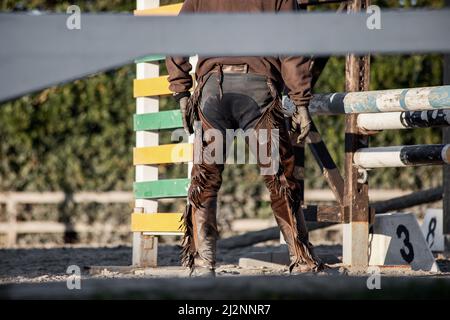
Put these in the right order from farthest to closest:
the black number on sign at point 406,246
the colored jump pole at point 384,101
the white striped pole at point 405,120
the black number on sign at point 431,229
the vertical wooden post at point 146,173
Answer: the black number on sign at point 431,229
the vertical wooden post at point 146,173
the black number on sign at point 406,246
the white striped pole at point 405,120
the colored jump pole at point 384,101

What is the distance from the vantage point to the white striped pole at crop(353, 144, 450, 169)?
4961 millimetres

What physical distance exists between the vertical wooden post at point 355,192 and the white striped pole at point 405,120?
11cm

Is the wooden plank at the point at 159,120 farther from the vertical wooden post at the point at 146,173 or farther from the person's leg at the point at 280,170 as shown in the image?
the person's leg at the point at 280,170

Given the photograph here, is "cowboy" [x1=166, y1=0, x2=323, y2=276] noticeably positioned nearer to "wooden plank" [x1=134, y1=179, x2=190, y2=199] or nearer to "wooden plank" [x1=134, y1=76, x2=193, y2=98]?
"wooden plank" [x1=134, y1=179, x2=190, y2=199]

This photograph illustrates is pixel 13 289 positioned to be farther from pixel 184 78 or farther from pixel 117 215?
Answer: pixel 117 215

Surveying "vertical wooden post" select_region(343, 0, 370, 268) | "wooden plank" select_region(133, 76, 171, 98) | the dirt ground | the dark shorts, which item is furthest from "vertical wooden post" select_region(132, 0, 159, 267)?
the dark shorts

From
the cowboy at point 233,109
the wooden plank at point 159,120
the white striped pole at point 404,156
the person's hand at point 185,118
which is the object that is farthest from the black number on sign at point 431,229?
the person's hand at point 185,118

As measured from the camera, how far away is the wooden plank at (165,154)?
17.6 ft

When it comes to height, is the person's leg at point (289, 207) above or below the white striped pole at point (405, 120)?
below

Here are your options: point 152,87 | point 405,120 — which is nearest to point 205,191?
point 405,120

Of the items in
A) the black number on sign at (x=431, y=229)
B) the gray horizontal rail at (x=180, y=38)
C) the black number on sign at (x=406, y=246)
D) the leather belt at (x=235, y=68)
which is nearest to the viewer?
the gray horizontal rail at (x=180, y=38)

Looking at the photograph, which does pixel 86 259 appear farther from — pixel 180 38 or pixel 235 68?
pixel 180 38

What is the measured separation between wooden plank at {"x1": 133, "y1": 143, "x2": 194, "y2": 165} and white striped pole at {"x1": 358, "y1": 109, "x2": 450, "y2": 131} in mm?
1101
